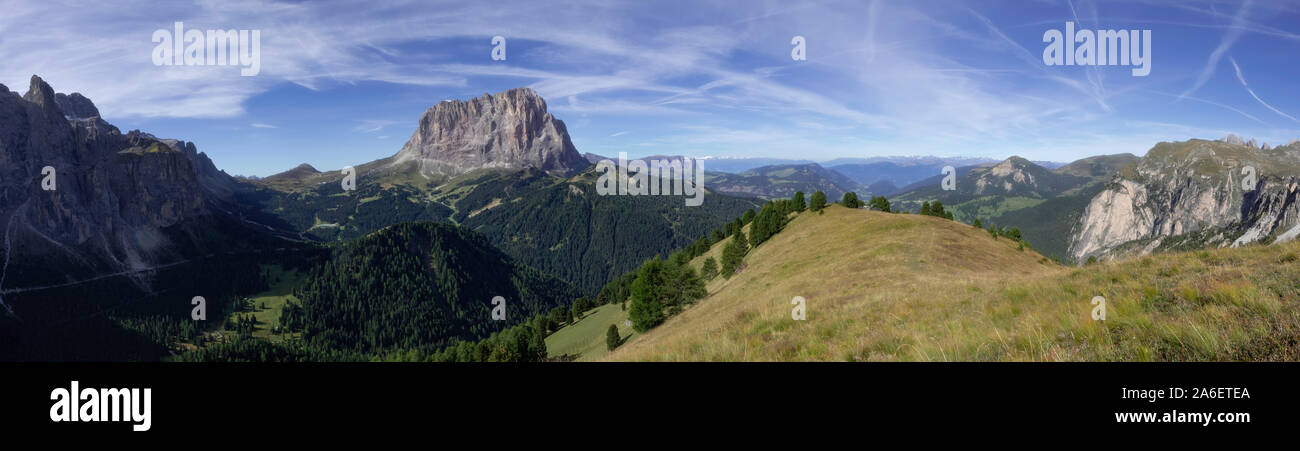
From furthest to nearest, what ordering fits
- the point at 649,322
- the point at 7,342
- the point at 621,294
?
the point at 7,342
the point at 621,294
the point at 649,322

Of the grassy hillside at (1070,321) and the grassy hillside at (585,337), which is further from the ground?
the grassy hillside at (1070,321)

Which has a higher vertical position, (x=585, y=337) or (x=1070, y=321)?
(x=1070, y=321)

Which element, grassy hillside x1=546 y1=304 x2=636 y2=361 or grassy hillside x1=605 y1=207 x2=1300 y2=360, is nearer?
grassy hillside x1=605 y1=207 x2=1300 y2=360

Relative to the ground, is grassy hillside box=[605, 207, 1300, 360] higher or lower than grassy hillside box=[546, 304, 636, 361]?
higher

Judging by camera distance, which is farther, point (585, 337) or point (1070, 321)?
point (585, 337)

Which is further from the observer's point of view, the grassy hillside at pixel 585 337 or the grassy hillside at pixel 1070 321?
the grassy hillside at pixel 585 337
